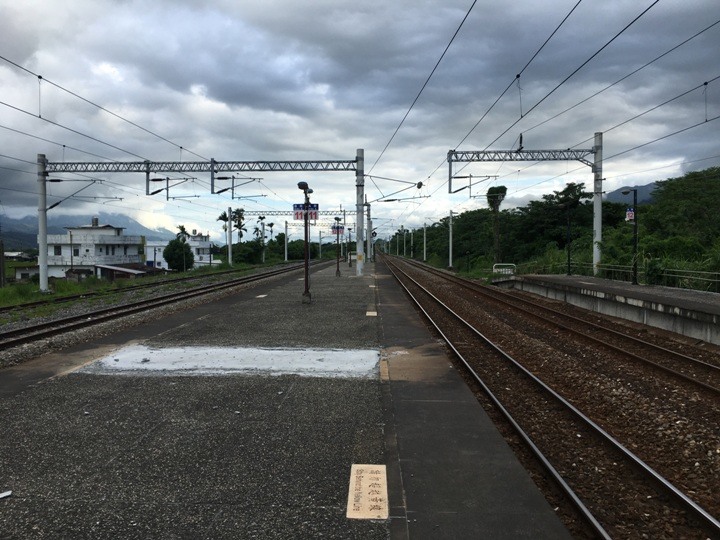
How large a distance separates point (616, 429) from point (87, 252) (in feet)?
263

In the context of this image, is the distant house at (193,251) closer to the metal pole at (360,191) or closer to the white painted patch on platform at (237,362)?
the metal pole at (360,191)

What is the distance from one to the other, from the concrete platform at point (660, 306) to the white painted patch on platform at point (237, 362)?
8.67 m

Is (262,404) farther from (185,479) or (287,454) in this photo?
(185,479)

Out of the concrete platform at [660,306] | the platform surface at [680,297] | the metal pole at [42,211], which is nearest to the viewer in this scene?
the concrete platform at [660,306]

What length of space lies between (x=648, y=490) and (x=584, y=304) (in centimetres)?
1765

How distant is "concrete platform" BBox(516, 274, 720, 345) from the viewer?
13.1 metres

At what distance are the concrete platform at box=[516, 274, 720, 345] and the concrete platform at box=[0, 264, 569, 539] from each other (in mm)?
7686

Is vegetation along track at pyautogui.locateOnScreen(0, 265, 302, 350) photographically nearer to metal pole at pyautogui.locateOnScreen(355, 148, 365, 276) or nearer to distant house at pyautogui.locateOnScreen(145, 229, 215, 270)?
metal pole at pyautogui.locateOnScreen(355, 148, 365, 276)

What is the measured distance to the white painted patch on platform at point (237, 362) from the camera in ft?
29.2

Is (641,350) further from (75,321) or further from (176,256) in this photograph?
(176,256)

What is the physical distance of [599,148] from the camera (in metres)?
26.6

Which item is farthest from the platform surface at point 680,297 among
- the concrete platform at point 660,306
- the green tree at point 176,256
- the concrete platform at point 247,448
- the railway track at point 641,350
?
the green tree at point 176,256

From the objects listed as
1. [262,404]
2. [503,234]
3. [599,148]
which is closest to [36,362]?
[262,404]

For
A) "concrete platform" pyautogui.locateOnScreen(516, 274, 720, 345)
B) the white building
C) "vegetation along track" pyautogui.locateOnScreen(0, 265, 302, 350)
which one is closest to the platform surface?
"concrete platform" pyautogui.locateOnScreen(516, 274, 720, 345)
